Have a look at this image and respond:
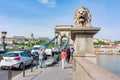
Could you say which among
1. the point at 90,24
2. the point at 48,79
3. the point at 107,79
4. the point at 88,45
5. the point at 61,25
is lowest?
the point at 48,79

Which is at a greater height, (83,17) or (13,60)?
(83,17)

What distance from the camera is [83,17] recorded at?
395 inches

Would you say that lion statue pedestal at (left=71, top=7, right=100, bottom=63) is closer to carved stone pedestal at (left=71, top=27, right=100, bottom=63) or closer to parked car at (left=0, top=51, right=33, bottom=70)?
carved stone pedestal at (left=71, top=27, right=100, bottom=63)

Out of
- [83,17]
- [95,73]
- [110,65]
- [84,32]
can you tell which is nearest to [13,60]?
[83,17]

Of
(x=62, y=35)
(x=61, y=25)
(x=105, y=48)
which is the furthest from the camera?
(x=105, y=48)

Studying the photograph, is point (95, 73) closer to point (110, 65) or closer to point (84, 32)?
point (84, 32)

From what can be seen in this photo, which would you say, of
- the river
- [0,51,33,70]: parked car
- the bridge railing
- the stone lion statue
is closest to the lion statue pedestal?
the stone lion statue

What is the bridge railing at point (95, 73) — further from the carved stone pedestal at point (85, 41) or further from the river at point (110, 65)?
the river at point (110, 65)

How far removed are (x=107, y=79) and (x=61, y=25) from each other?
73.5 m

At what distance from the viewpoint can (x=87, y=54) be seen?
32.2 feet

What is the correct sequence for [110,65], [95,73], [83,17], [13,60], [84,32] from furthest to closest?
[110,65] → [13,60] → [83,17] → [84,32] → [95,73]

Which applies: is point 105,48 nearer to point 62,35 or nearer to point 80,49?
point 62,35

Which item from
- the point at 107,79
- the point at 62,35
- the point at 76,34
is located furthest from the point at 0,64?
the point at 62,35

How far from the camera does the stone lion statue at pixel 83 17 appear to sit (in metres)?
9.98
